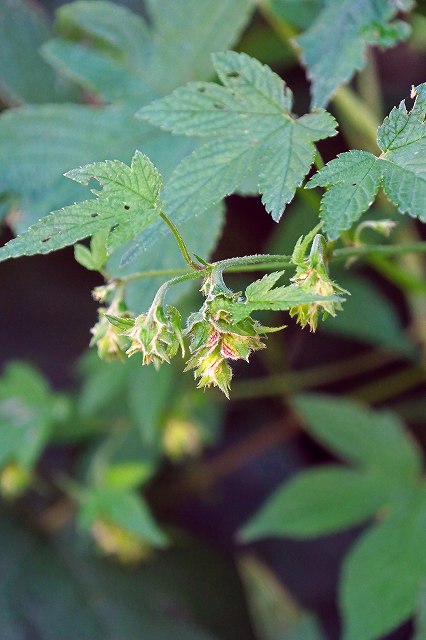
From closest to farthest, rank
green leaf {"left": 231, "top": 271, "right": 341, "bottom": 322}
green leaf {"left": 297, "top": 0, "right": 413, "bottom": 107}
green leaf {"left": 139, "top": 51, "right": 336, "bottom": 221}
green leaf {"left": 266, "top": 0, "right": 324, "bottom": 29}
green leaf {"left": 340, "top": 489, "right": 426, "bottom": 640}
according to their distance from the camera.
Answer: green leaf {"left": 231, "top": 271, "right": 341, "bottom": 322} → green leaf {"left": 139, "top": 51, "right": 336, "bottom": 221} → green leaf {"left": 297, "top": 0, "right": 413, "bottom": 107} → green leaf {"left": 340, "top": 489, "right": 426, "bottom": 640} → green leaf {"left": 266, "top": 0, "right": 324, "bottom": 29}

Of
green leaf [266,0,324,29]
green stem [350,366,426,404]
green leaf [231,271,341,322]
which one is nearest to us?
green leaf [231,271,341,322]

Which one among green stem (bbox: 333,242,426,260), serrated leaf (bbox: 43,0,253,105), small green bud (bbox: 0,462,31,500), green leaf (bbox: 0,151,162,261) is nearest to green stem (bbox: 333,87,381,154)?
serrated leaf (bbox: 43,0,253,105)

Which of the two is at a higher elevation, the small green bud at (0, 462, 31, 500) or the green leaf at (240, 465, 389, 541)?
the green leaf at (240, 465, 389, 541)

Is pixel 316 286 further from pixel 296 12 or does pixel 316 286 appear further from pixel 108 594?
pixel 108 594

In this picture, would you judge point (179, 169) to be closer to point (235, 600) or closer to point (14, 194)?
point (14, 194)

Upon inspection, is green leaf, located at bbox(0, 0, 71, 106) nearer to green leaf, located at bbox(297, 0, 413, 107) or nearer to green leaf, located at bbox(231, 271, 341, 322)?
green leaf, located at bbox(297, 0, 413, 107)

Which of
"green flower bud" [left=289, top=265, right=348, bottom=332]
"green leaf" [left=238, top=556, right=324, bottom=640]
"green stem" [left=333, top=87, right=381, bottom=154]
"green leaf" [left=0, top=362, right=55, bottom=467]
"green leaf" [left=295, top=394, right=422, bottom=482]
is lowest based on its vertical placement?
"green leaf" [left=238, top=556, right=324, bottom=640]
